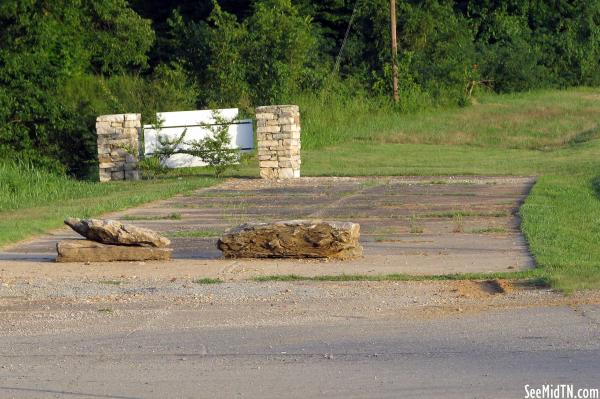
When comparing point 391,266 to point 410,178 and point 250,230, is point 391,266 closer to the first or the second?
point 250,230

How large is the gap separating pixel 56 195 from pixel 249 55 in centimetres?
1701

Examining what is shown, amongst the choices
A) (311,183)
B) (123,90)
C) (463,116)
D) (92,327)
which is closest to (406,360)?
(92,327)

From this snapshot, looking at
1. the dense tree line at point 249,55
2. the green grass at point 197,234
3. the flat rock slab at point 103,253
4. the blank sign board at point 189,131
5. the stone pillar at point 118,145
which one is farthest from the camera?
the dense tree line at point 249,55

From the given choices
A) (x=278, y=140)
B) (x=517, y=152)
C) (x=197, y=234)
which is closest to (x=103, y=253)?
(x=197, y=234)

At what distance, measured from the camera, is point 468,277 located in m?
11.4

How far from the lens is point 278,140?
24125mm

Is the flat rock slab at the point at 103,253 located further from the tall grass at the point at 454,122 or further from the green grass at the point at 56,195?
the tall grass at the point at 454,122

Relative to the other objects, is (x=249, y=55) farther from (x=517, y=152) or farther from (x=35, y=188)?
(x=35, y=188)

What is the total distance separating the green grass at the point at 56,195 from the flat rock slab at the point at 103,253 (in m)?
1.97

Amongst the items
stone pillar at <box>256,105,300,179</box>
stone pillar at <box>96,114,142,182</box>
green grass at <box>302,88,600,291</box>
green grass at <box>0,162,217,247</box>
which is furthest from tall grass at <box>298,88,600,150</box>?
green grass at <box>0,162,217,247</box>
